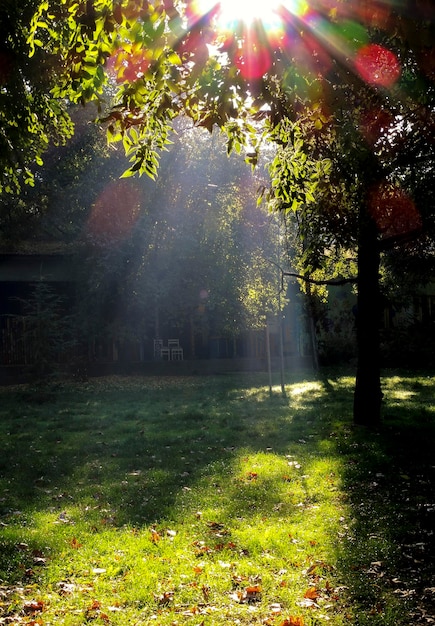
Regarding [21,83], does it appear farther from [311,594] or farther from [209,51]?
[311,594]

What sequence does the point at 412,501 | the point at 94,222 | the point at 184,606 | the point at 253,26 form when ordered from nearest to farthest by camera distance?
the point at 253,26 → the point at 184,606 → the point at 412,501 → the point at 94,222

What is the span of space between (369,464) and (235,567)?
14.0 ft

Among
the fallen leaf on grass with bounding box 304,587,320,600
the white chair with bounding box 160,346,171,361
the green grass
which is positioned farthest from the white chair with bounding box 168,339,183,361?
the fallen leaf on grass with bounding box 304,587,320,600

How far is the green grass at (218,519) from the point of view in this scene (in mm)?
5094

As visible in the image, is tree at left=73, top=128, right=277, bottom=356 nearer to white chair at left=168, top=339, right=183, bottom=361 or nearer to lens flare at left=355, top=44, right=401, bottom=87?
white chair at left=168, top=339, right=183, bottom=361

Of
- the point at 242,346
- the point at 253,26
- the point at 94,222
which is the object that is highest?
the point at 94,222

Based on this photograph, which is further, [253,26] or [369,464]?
[369,464]

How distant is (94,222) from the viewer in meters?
26.5

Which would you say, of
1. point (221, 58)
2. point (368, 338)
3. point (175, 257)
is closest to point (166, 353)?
point (175, 257)

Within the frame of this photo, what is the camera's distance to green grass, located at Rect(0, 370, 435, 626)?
5094 mm

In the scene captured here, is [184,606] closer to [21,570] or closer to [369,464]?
[21,570]

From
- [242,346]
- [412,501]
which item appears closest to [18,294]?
[242,346]

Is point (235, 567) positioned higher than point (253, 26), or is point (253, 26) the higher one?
point (253, 26)

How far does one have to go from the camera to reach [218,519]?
23.9 feet
